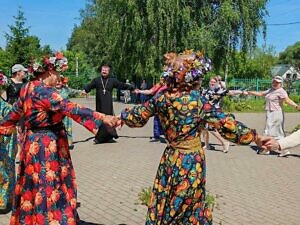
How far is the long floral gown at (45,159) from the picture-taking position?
405cm

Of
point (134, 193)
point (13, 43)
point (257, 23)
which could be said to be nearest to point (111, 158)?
point (134, 193)

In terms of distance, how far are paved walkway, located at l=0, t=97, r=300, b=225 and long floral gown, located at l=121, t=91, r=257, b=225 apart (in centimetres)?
152

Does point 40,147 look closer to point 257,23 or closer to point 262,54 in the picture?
point 257,23

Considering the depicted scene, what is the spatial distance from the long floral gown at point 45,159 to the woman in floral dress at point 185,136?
0.70m

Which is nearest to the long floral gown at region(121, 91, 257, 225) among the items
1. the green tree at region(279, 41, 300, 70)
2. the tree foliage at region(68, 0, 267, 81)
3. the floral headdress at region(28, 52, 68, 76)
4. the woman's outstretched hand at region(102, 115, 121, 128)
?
Answer: the woman's outstretched hand at region(102, 115, 121, 128)

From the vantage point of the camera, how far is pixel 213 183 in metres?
7.27

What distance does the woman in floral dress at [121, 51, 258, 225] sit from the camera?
12.4ft

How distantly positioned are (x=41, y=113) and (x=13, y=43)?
88.7 feet

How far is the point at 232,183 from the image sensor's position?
7281 millimetres

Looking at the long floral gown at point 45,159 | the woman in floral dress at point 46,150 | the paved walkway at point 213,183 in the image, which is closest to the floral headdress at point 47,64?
the woman in floral dress at point 46,150

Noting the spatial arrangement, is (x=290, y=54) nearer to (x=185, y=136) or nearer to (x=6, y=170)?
(x=6, y=170)

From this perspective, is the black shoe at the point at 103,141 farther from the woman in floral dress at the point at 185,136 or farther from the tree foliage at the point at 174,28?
the tree foliage at the point at 174,28

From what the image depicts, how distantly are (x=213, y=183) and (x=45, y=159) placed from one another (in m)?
3.75

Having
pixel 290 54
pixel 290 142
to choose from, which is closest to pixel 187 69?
pixel 290 142
